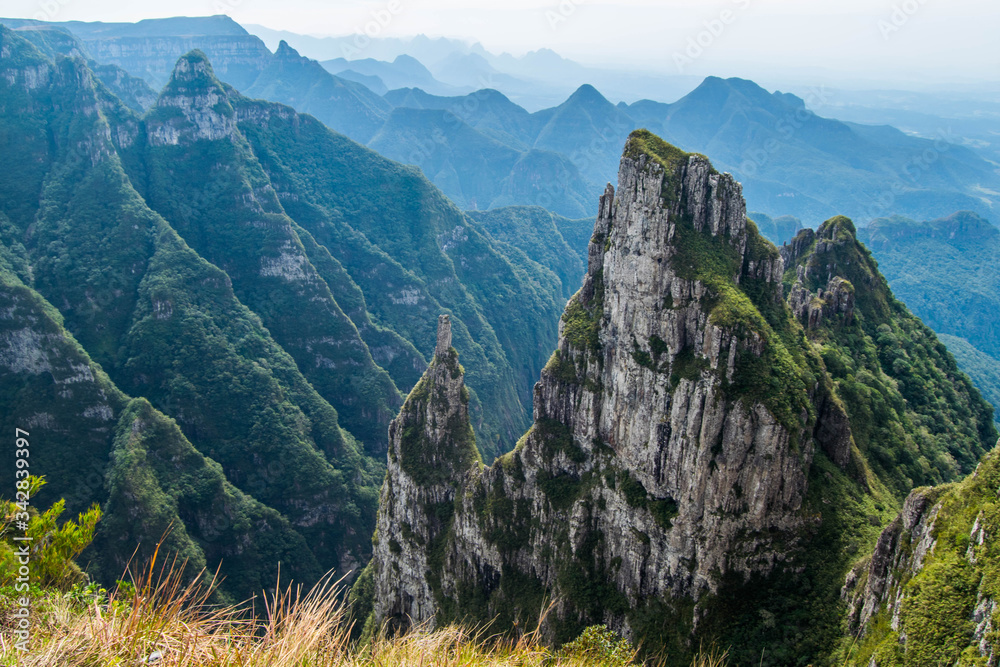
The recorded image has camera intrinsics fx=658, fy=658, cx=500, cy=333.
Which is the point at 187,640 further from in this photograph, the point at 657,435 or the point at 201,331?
the point at 201,331

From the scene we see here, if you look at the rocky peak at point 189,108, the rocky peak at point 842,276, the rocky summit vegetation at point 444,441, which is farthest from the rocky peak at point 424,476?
the rocky peak at point 189,108

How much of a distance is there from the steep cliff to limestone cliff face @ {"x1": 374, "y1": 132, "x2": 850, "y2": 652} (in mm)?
129

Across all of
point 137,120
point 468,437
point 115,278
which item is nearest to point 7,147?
point 137,120

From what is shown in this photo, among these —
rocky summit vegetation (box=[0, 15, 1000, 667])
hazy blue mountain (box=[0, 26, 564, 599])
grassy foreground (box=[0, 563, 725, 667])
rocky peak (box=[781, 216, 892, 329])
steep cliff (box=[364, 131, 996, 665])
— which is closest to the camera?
grassy foreground (box=[0, 563, 725, 667])

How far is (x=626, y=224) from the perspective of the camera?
47969 mm

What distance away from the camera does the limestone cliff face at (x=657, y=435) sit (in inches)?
A: 1631

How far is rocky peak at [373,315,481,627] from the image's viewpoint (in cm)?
6319

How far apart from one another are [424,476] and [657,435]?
2692cm

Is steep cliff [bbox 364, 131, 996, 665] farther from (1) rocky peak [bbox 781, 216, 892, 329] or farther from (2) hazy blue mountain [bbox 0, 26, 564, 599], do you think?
(2) hazy blue mountain [bbox 0, 26, 564, 599]

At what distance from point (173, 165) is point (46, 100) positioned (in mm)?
27166

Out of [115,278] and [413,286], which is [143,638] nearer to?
[115,278]

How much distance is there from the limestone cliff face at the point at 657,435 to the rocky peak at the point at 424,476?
18.9ft

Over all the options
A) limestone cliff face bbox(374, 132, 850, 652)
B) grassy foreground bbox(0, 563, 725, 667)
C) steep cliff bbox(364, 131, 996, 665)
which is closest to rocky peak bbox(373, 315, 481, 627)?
limestone cliff face bbox(374, 132, 850, 652)

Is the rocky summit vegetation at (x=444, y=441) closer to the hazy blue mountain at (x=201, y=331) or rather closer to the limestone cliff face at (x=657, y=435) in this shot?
the limestone cliff face at (x=657, y=435)
